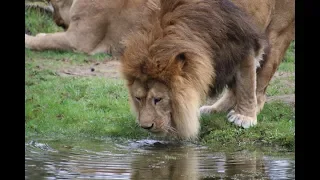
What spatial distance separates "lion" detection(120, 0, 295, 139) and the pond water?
0.24m

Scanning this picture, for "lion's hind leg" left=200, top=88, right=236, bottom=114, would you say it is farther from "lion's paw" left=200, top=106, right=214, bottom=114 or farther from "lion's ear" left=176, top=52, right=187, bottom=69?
"lion's ear" left=176, top=52, right=187, bottom=69

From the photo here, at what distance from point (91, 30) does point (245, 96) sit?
3700 millimetres

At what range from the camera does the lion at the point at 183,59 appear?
486 centimetres

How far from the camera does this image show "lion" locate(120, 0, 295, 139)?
191 inches

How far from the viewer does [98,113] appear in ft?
19.8

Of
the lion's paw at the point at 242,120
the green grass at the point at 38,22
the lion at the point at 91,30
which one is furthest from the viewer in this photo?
the green grass at the point at 38,22

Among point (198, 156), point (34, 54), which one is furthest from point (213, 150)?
point (34, 54)

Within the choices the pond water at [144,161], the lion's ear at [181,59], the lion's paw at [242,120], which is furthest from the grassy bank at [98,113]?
the lion's ear at [181,59]

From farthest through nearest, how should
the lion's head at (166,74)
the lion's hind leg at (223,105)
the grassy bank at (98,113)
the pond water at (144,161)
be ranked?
the lion's hind leg at (223,105)
the grassy bank at (98,113)
the lion's head at (166,74)
the pond water at (144,161)

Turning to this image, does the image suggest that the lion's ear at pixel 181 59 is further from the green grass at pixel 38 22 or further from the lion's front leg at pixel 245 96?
the green grass at pixel 38 22

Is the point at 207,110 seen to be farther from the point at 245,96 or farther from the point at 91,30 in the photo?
the point at 91,30

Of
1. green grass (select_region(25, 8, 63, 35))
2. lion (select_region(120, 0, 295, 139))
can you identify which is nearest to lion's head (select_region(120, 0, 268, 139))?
lion (select_region(120, 0, 295, 139))

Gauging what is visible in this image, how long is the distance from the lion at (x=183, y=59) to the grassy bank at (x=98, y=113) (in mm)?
235
